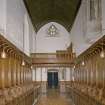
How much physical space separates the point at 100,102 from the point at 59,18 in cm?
2052

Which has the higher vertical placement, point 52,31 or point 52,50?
point 52,31

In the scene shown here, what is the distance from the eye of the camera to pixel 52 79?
3081 centimetres

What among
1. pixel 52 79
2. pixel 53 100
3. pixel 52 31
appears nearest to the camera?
pixel 53 100

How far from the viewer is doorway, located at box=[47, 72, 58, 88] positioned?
30641 millimetres

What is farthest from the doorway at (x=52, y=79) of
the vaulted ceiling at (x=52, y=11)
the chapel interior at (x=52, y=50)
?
the vaulted ceiling at (x=52, y=11)

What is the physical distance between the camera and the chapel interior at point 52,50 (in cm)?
1033

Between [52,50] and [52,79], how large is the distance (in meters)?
3.94

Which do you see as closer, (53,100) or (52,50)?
(53,100)

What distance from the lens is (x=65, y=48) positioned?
2842 cm

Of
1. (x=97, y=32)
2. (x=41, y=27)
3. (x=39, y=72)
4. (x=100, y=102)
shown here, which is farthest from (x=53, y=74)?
(x=100, y=102)

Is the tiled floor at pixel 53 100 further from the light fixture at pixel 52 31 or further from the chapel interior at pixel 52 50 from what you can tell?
the light fixture at pixel 52 31

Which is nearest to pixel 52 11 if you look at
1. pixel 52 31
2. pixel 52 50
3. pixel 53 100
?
pixel 52 31

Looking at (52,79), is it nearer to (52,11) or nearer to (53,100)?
(52,11)

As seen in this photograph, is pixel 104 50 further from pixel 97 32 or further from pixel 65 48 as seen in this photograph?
pixel 65 48
